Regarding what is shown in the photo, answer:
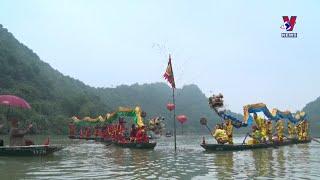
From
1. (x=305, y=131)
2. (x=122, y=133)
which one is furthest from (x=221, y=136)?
(x=305, y=131)

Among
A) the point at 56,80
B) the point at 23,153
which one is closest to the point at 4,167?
the point at 23,153

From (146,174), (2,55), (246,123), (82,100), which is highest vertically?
(2,55)

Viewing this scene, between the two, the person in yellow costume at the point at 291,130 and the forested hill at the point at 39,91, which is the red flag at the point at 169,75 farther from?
the forested hill at the point at 39,91

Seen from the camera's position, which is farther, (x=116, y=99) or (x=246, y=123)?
(x=116, y=99)

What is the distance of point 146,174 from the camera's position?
16.1 m

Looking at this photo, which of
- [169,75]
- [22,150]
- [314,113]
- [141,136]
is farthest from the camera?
[314,113]

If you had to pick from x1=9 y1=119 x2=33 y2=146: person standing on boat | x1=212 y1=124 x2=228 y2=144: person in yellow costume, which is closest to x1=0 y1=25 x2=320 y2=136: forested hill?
x1=212 y1=124 x2=228 y2=144: person in yellow costume

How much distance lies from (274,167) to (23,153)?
1143cm

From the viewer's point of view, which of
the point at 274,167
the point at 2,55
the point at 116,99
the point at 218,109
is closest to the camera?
the point at 274,167

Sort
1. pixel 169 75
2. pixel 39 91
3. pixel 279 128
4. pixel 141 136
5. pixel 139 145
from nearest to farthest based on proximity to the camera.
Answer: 1. pixel 169 75
2. pixel 139 145
3. pixel 141 136
4. pixel 279 128
5. pixel 39 91

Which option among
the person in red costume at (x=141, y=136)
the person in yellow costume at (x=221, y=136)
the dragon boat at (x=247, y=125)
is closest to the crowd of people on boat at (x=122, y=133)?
the person in red costume at (x=141, y=136)

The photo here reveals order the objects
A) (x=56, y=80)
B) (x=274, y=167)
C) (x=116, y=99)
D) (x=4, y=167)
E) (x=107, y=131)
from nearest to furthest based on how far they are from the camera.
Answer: (x=4, y=167)
(x=274, y=167)
(x=107, y=131)
(x=56, y=80)
(x=116, y=99)

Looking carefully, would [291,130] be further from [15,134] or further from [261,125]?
[15,134]

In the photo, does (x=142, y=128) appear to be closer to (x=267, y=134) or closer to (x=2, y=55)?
(x=267, y=134)
